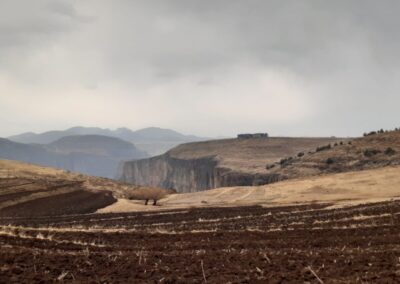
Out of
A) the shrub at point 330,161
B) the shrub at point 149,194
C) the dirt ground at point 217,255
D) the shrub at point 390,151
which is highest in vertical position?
the shrub at point 390,151

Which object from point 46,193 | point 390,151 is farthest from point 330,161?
point 46,193

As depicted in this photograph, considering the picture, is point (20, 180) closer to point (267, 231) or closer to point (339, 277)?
point (267, 231)

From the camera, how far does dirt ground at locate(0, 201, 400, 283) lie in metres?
15.3

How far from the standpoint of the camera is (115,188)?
99.2 m

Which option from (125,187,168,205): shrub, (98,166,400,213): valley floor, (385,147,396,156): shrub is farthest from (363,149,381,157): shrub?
(125,187,168,205): shrub

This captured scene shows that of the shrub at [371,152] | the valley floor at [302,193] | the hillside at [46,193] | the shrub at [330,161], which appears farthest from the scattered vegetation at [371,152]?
the hillside at [46,193]

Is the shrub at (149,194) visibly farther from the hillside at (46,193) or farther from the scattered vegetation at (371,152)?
the scattered vegetation at (371,152)

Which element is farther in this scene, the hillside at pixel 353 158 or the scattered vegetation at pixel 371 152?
the scattered vegetation at pixel 371 152

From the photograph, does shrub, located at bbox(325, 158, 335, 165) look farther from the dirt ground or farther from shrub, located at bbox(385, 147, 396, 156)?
the dirt ground

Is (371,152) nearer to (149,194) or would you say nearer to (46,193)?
(149,194)

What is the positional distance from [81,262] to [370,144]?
10204 centimetres

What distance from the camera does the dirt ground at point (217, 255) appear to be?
15266 mm

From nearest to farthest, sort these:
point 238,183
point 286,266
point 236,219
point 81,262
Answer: point 286,266, point 81,262, point 236,219, point 238,183

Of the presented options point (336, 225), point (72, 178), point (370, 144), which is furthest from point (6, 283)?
point (370, 144)
